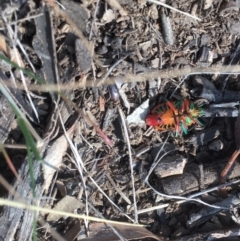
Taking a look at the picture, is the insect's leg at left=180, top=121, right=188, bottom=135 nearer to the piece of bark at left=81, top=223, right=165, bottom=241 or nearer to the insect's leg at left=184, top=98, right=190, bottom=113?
the insect's leg at left=184, top=98, right=190, bottom=113

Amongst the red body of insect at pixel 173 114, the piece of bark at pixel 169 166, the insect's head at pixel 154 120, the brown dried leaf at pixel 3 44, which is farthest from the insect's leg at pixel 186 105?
the brown dried leaf at pixel 3 44

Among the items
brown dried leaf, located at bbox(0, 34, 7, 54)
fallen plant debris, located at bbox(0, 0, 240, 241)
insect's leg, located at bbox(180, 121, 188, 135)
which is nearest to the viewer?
brown dried leaf, located at bbox(0, 34, 7, 54)

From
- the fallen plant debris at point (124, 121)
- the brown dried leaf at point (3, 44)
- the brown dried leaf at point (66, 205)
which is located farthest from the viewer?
the brown dried leaf at point (66, 205)

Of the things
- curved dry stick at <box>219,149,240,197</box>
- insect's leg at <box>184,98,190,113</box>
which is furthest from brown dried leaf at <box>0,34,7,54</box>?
curved dry stick at <box>219,149,240,197</box>

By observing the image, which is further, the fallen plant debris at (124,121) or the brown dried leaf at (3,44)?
the fallen plant debris at (124,121)

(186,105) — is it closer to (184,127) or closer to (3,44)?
(184,127)

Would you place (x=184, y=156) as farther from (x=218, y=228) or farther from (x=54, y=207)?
(x=54, y=207)

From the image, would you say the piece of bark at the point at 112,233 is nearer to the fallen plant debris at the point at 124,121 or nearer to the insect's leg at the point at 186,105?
the fallen plant debris at the point at 124,121

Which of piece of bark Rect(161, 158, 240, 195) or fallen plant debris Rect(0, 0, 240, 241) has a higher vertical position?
fallen plant debris Rect(0, 0, 240, 241)

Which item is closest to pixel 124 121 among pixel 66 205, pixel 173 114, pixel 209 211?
pixel 173 114
